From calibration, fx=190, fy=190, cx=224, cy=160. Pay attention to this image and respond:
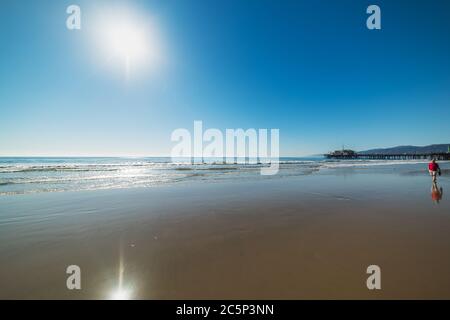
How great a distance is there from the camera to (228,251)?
3812 millimetres

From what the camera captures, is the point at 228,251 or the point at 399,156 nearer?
the point at 228,251

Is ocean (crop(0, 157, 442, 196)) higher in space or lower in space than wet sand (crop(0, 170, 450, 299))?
higher

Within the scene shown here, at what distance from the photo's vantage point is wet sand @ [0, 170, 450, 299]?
273cm

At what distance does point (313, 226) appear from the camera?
16.9 feet

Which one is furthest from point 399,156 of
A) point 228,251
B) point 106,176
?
point 228,251

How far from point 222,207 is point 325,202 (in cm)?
428

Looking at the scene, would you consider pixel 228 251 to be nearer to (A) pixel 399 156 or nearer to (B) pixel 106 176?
(B) pixel 106 176

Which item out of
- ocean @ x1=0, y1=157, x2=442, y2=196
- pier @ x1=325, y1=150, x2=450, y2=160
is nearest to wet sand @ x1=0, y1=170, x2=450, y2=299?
ocean @ x1=0, y1=157, x2=442, y2=196

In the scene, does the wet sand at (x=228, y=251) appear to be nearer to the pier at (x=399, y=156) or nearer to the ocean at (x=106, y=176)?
the ocean at (x=106, y=176)

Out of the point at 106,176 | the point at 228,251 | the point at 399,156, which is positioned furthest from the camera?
the point at 399,156

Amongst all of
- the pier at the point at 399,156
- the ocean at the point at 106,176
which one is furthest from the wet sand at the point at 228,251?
the pier at the point at 399,156

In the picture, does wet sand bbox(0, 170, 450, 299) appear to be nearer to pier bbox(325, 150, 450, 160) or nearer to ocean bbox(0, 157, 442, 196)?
ocean bbox(0, 157, 442, 196)

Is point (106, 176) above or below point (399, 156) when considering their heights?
below
